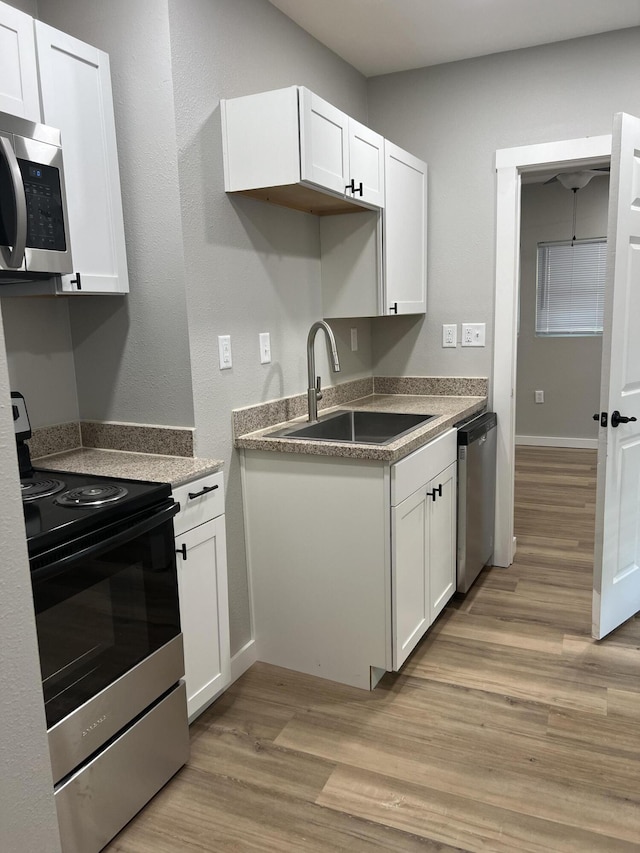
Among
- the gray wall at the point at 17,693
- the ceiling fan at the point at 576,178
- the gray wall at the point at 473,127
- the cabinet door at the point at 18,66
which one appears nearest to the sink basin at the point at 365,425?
the gray wall at the point at 473,127

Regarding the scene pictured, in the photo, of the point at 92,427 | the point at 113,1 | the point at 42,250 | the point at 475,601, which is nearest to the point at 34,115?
the point at 42,250

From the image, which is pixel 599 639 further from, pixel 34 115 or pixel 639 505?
pixel 34 115

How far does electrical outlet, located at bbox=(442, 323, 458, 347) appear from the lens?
3.47 m

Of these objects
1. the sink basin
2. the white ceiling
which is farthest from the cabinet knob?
the white ceiling

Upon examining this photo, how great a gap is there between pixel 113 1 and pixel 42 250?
94cm

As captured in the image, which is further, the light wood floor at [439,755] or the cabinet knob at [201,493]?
the cabinet knob at [201,493]

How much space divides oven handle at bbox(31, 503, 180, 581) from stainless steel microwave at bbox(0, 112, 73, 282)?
71 cm

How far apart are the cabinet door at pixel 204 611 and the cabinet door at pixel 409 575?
23.1 inches

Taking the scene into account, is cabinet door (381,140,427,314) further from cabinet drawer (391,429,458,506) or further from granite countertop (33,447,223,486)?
granite countertop (33,447,223,486)

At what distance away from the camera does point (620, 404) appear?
2.63m

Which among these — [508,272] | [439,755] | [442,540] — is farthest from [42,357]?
[508,272]

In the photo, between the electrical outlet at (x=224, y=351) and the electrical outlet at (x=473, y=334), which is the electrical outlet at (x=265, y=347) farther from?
the electrical outlet at (x=473, y=334)

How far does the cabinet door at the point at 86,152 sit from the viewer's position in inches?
73.5

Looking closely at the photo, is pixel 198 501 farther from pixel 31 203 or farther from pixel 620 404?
pixel 620 404
